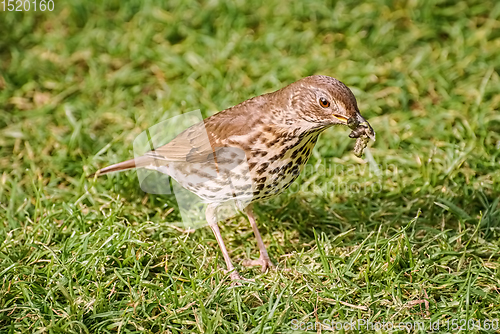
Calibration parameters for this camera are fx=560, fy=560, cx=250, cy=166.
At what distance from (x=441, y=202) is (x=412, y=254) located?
0.84 metres

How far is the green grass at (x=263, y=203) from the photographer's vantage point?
406cm

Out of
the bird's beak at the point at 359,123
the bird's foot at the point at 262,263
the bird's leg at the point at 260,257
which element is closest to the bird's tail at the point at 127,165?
the bird's leg at the point at 260,257

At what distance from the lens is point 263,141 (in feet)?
13.6

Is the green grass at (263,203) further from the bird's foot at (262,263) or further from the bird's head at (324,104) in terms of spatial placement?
the bird's head at (324,104)

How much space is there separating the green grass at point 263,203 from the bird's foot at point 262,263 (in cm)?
9

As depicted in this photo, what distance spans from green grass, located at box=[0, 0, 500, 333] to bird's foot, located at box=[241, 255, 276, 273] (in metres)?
0.09

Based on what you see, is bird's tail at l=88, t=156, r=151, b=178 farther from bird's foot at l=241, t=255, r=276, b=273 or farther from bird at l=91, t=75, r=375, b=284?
bird's foot at l=241, t=255, r=276, b=273

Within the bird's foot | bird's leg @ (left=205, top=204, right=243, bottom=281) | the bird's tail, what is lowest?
the bird's foot

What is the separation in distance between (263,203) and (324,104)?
5.32ft

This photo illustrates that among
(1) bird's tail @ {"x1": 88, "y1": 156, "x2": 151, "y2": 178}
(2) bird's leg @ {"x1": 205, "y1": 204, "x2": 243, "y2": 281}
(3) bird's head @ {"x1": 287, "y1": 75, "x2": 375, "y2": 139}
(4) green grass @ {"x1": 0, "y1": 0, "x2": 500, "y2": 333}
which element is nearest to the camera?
(3) bird's head @ {"x1": 287, "y1": 75, "x2": 375, "y2": 139}

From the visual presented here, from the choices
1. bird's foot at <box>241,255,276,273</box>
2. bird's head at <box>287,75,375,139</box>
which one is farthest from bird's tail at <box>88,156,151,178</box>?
bird's head at <box>287,75,375,139</box>

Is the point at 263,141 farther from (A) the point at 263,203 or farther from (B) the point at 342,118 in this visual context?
(A) the point at 263,203

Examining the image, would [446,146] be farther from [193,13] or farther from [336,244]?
[193,13]

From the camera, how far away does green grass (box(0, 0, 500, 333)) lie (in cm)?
406
